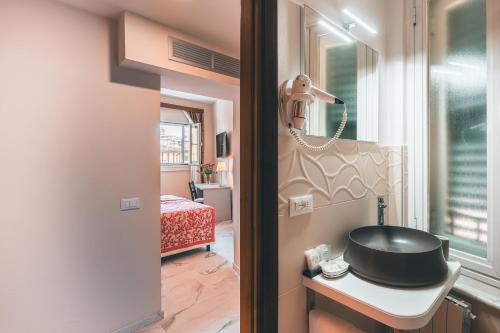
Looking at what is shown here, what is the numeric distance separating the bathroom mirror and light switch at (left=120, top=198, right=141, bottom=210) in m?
1.54

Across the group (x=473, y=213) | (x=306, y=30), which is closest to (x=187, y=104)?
(x=306, y=30)

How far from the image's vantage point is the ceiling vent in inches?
A: 75.0

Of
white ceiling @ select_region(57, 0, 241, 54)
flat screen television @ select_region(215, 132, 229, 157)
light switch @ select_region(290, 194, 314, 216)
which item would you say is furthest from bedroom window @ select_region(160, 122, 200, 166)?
light switch @ select_region(290, 194, 314, 216)

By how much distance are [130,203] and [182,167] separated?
4.13 m

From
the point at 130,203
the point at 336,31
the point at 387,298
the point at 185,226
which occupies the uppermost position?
the point at 336,31

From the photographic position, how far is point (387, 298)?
0.83 m

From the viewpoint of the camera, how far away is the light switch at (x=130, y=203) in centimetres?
187

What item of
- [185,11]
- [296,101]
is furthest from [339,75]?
[185,11]

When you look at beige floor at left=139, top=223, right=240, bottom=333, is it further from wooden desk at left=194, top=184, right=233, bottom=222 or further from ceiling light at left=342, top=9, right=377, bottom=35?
ceiling light at left=342, top=9, right=377, bottom=35

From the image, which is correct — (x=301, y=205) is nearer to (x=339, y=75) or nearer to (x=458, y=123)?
(x=339, y=75)

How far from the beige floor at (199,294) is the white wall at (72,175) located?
23 centimetres

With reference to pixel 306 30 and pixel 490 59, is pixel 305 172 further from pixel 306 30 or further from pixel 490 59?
pixel 490 59

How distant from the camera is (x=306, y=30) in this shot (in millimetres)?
1097

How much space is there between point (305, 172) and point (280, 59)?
488 mm
